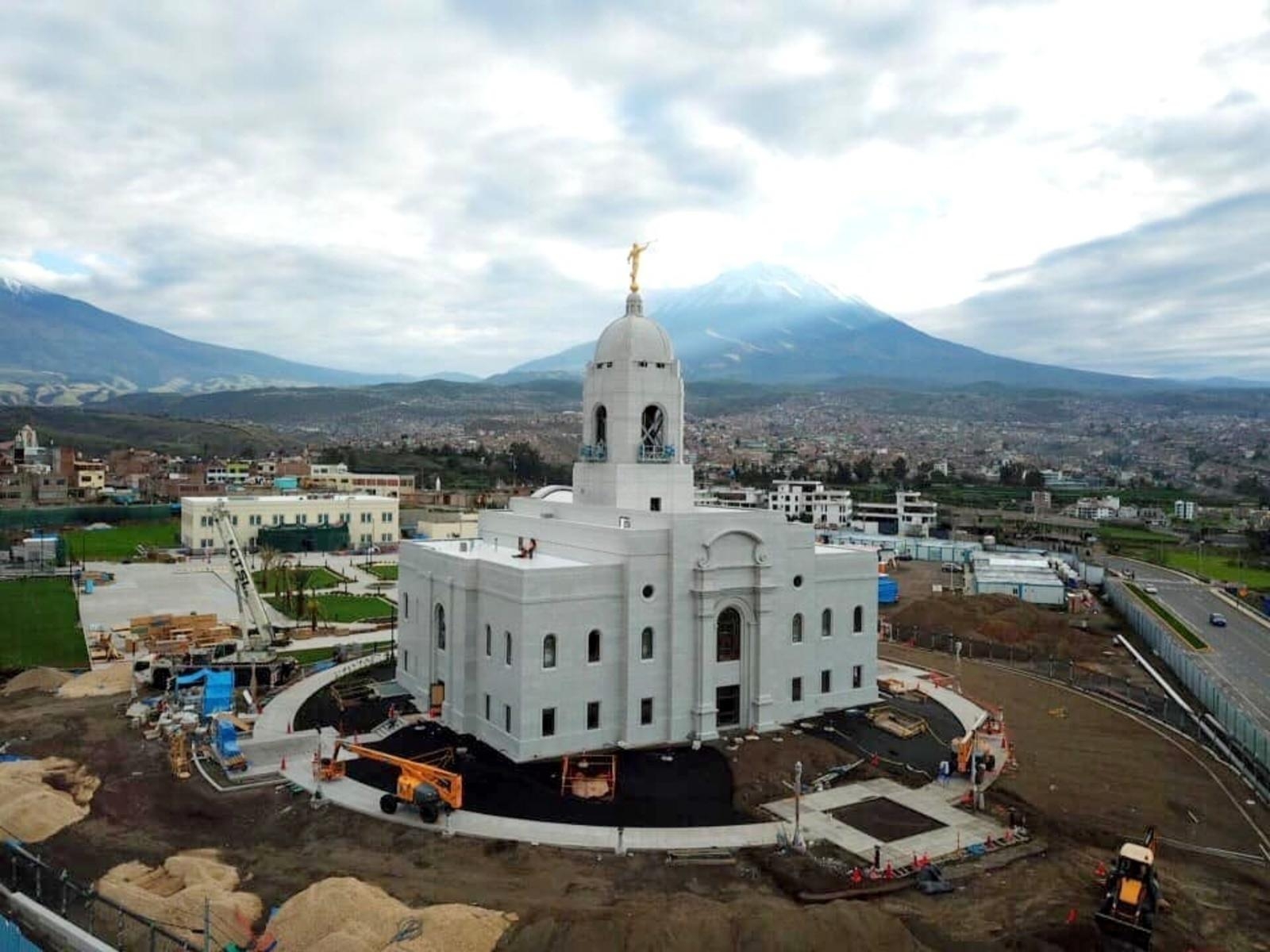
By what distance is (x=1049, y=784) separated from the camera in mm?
27406

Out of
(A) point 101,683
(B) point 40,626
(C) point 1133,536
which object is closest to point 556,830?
(A) point 101,683

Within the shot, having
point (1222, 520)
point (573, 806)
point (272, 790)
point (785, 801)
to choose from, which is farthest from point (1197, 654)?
point (1222, 520)

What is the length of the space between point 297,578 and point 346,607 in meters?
6.62

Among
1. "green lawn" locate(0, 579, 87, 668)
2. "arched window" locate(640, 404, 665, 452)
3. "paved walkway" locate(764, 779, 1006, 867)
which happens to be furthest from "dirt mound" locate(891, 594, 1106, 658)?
"green lawn" locate(0, 579, 87, 668)

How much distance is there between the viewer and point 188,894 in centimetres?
1877

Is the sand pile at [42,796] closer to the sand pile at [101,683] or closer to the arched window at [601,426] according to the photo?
the sand pile at [101,683]

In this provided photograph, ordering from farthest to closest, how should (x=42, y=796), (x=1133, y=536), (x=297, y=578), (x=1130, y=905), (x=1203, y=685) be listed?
(x=1133, y=536)
(x=297, y=578)
(x=1203, y=685)
(x=42, y=796)
(x=1130, y=905)

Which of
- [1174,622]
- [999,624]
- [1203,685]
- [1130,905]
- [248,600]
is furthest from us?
[1174,622]

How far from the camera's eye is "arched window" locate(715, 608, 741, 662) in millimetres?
31562

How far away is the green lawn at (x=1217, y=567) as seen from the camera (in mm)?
78375

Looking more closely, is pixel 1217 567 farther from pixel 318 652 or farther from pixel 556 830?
pixel 556 830

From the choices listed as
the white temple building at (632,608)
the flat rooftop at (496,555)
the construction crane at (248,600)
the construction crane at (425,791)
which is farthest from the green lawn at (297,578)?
the construction crane at (425,791)

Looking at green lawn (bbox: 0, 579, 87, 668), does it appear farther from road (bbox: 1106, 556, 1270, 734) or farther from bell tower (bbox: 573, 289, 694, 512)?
road (bbox: 1106, 556, 1270, 734)

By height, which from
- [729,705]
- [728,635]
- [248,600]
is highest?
[728,635]
